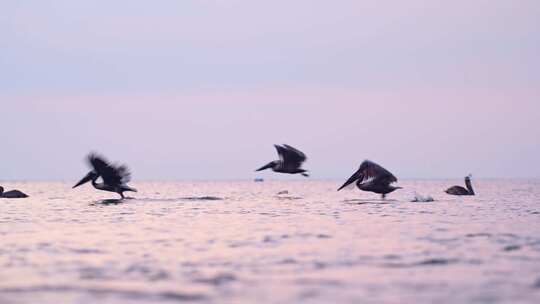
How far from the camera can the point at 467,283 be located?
11.0 m

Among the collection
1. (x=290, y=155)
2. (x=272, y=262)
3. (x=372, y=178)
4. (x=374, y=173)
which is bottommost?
(x=272, y=262)

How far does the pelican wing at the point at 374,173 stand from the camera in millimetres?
37369

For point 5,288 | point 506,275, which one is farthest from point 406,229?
point 5,288

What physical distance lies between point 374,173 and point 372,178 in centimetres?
26

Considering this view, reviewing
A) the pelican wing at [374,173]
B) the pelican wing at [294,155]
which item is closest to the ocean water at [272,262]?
the pelican wing at [374,173]

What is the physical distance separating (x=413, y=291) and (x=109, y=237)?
9749 millimetres

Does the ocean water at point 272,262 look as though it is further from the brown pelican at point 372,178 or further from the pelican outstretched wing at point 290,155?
the pelican outstretched wing at point 290,155

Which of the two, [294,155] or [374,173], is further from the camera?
[294,155]

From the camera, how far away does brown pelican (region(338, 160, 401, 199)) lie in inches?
1475

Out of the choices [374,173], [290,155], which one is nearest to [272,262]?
[374,173]

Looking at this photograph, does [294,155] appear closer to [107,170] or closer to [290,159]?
[290,159]

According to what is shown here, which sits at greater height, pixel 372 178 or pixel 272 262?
pixel 372 178

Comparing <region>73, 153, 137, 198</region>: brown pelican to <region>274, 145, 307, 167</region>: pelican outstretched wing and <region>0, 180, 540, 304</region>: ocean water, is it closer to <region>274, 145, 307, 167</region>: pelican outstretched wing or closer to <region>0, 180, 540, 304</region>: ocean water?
<region>274, 145, 307, 167</region>: pelican outstretched wing

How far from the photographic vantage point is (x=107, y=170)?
37.3 metres
